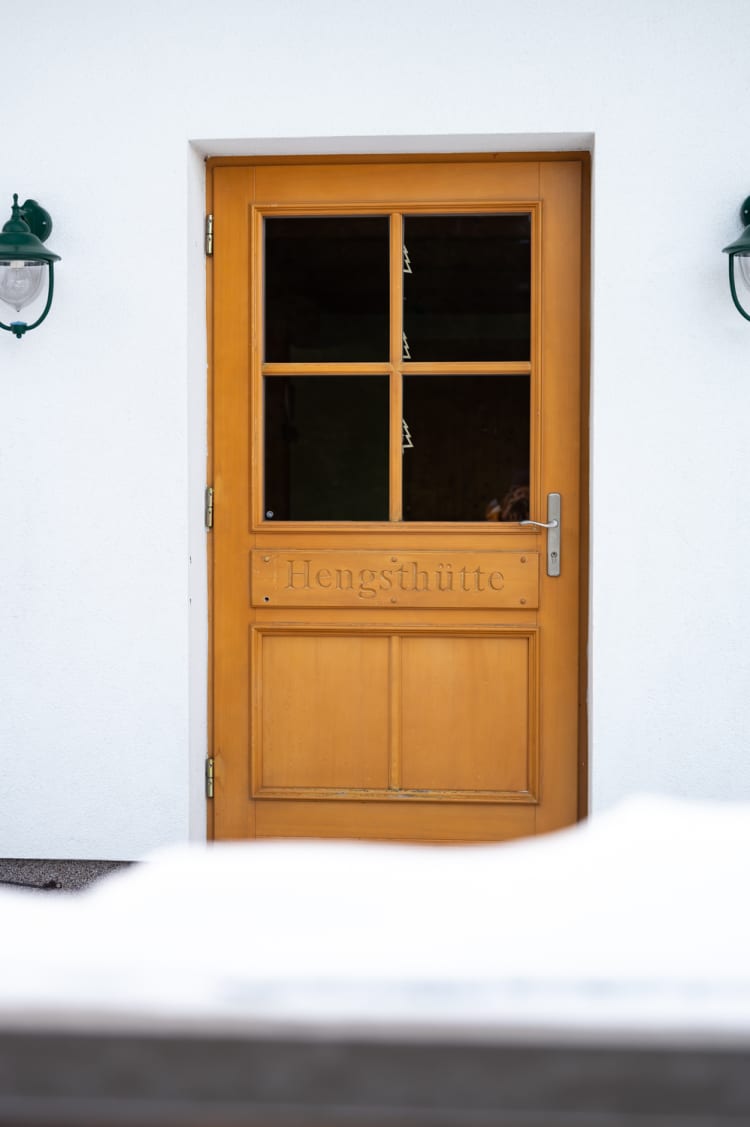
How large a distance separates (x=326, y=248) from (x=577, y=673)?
1.49 metres

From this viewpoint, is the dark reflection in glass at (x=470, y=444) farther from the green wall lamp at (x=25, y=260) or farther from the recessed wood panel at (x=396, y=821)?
the green wall lamp at (x=25, y=260)

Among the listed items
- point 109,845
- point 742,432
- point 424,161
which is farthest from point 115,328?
point 742,432

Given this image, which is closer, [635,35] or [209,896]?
[209,896]

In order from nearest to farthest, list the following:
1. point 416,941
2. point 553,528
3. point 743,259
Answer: point 416,941 → point 743,259 → point 553,528

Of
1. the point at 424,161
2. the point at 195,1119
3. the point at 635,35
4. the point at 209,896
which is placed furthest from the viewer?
the point at 424,161

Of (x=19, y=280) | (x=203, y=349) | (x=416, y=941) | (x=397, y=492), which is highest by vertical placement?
(x=19, y=280)

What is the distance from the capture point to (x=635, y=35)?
123 inches

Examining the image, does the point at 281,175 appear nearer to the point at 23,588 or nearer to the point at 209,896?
the point at 23,588

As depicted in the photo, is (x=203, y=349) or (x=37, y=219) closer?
(x=37, y=219)

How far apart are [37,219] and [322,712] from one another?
1661mm

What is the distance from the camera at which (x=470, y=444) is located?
337cm

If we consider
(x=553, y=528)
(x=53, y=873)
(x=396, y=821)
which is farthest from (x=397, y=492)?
(x=53, y=873)

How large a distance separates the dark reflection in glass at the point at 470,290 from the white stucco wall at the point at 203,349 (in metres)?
0.24

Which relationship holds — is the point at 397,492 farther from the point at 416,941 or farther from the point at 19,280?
the point at 416,941
